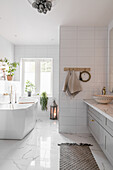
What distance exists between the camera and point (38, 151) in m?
2.79

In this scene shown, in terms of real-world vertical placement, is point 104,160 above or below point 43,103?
below

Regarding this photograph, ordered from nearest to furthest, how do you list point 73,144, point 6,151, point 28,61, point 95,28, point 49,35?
point 6,151 < point 73,144 < point 95,28 < point 49,35 < point 28,61

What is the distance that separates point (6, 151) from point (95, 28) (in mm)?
3216

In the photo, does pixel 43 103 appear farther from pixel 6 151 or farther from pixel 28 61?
pixel 6 151

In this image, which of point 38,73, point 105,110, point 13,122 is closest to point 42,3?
point 105,110

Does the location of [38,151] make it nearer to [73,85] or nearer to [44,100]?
[73,85]

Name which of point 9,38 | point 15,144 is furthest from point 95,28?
point 15,144

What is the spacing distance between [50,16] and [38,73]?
272 centimetres

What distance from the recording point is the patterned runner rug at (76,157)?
231 centimetres

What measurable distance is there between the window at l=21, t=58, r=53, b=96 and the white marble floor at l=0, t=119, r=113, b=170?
2.06m

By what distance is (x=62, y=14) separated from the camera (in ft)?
10.5

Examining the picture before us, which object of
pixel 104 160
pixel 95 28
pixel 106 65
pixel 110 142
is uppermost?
pixel 95 28

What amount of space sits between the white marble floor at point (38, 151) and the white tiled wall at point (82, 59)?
43cm

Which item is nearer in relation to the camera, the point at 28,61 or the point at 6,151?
the point at 6,151
